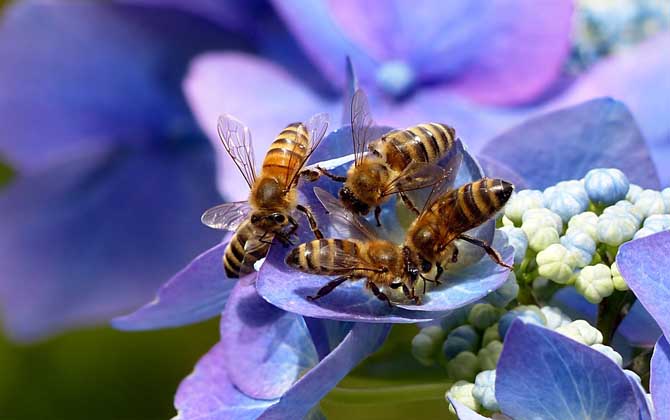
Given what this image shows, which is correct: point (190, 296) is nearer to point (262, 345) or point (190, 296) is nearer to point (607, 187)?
point (262, 345)

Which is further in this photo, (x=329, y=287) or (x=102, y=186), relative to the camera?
(x=102, y=186)

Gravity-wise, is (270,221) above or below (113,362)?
above

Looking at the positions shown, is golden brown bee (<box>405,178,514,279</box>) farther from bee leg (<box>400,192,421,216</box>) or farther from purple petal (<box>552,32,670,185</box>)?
purple petal (<box>552,32,670,185</box>)

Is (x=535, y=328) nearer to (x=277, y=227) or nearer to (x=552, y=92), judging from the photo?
(x=277, y=227)

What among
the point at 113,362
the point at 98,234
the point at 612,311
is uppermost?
the point at 612,311

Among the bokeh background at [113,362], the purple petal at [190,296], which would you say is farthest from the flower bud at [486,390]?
the bokeh background at [113,362]

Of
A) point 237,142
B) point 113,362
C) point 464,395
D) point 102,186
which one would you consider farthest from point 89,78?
point 464,395

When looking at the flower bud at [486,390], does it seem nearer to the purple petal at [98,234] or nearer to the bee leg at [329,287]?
the bee leg at [329,287]
